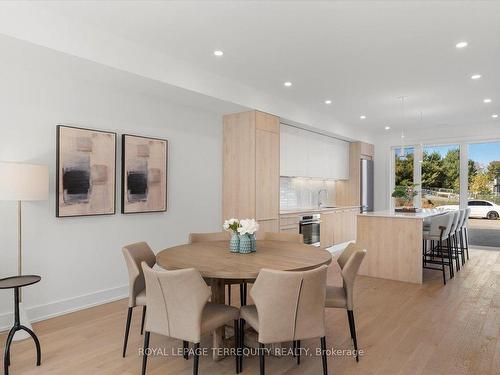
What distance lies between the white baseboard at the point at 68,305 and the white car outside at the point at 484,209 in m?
6.68

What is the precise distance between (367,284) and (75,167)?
12.8ft

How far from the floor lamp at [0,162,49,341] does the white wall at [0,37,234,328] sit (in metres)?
0.24

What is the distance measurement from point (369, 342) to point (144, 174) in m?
3.05

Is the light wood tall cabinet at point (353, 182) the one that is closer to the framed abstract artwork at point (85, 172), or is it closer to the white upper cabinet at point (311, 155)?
the white upper cabinet at point (311, 155)

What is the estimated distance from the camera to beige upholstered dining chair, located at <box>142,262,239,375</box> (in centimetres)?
207

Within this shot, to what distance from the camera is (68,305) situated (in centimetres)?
360

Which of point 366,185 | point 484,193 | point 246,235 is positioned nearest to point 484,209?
point 484,193

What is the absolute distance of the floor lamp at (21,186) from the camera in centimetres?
281

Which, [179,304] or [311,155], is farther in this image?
[311,155]

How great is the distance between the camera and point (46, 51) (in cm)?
298

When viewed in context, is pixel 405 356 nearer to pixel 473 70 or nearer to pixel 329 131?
pixel 473 70

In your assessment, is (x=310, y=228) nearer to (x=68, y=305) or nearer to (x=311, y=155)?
(x=311, y=155)

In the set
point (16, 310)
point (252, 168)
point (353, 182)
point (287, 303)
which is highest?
point (252, 168)

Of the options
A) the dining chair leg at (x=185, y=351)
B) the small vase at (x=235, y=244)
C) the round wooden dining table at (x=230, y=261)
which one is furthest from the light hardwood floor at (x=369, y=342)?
the small vase at (x=235, y=244)
